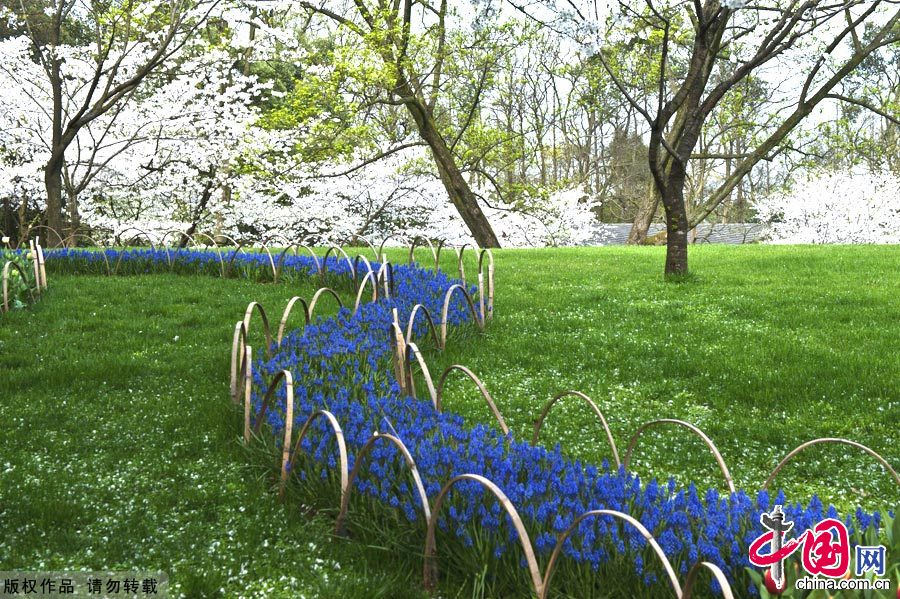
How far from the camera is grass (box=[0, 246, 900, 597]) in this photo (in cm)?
338

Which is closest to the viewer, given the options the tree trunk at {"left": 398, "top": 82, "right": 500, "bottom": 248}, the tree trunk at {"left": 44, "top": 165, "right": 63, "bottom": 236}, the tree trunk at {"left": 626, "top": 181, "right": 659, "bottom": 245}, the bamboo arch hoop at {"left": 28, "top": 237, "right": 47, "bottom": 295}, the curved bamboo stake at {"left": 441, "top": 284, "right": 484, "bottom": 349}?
the curved bamboo stake at {"left": 441, "top": 284, "right": 484, "bottom": 349}

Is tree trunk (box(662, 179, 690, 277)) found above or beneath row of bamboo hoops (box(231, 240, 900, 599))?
above

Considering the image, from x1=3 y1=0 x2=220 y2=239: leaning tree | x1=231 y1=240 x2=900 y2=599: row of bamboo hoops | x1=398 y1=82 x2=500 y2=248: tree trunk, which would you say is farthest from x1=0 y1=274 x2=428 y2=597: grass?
x1=398 y1=82 x2=500 y2=248: tree trunk

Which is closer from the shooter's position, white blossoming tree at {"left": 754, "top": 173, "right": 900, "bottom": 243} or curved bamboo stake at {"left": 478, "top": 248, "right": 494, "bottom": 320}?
curved bamboo stake at {"left": 478, "top": 248, "right": 494, "bottom": 320}

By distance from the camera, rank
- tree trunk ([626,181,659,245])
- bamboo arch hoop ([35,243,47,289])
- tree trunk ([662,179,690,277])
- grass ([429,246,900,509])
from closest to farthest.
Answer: grass ([429,246,900,509]) < bamboo arch hoop ([35,243,47,289]) < tree trunk ([662,179,690,277]) < tree trunk ([626,181,659,245])

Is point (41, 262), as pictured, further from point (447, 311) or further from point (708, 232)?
point (708, 232)

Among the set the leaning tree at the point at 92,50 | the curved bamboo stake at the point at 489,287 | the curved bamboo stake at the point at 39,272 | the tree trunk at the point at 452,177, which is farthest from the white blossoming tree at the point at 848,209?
the curved bamboo stake at the point at 39,272

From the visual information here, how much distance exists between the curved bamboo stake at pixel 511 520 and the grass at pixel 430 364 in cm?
9

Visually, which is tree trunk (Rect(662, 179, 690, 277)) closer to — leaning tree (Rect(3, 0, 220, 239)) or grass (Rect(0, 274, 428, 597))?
grass (Rect(0, 274, 428, 597))

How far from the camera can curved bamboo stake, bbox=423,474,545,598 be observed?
2.37 metres

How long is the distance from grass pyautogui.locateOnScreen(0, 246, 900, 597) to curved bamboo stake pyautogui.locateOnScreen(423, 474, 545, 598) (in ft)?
0.28

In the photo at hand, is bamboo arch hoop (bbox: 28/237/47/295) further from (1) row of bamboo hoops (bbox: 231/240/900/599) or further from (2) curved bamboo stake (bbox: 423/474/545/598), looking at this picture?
(2) curved bamboo stake (bbox: 423/474/545/598)

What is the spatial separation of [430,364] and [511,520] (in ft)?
11.3

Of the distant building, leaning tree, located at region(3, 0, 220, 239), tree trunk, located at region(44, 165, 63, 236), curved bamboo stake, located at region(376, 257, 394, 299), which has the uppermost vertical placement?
leaning tree, located at region(3, 0, 220, 239)
